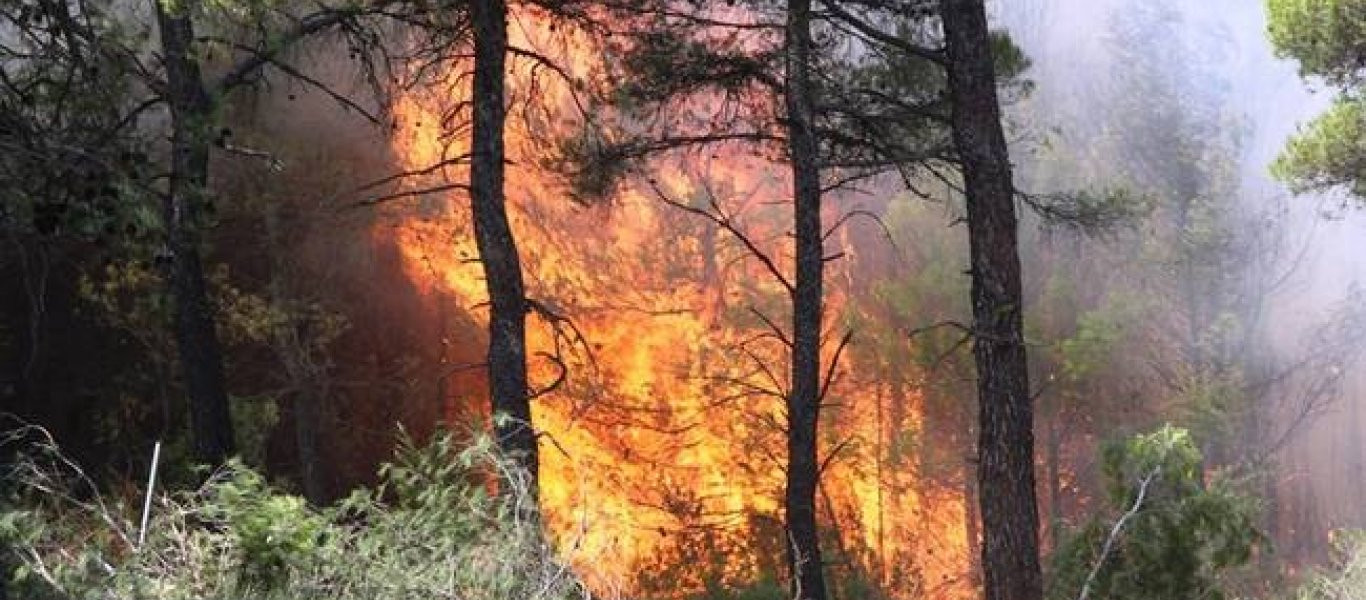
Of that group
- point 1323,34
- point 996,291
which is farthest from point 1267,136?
point 996,291

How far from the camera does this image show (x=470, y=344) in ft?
59.3

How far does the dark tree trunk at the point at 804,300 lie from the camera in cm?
931

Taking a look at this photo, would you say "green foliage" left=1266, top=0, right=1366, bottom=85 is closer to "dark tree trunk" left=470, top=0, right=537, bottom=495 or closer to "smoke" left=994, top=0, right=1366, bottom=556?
"dark tree trunk" left=470, top=0, right=537, bottom=495

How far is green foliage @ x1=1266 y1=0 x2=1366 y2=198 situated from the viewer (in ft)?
31.2

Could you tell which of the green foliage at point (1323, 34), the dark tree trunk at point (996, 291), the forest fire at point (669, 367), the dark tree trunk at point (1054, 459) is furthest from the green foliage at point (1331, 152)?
the dark tree trunk at point (1054, 459)

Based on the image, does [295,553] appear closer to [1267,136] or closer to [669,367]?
[669,367]

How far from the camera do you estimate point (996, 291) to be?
6961 millimetres

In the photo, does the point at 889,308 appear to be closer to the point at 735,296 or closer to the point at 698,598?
the point at 735,296

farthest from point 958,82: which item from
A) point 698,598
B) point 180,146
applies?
point 698,598

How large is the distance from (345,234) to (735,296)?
7380mm

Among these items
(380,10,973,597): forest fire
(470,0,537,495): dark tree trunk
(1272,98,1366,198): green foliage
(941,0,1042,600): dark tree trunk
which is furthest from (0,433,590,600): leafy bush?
(380,10,973,597): forest fire

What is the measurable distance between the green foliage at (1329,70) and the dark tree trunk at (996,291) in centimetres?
441

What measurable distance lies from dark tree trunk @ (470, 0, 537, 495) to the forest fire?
29.3ft

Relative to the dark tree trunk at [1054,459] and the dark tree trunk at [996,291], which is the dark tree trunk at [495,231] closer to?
the dark tree trunk at [996,291]
